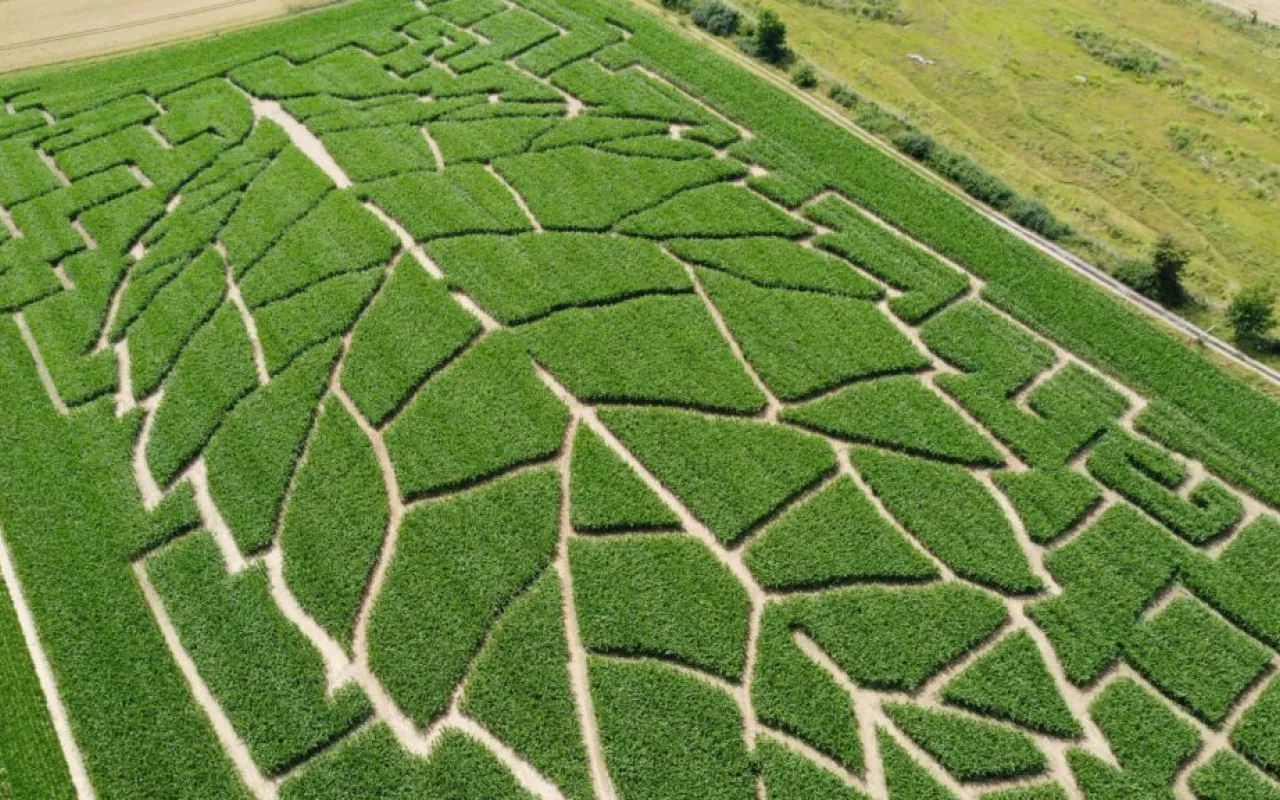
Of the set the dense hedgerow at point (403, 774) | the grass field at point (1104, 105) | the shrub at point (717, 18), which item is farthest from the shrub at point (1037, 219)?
the dense hedgerow at point (403, 774)

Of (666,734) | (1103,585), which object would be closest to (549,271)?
(666,734)

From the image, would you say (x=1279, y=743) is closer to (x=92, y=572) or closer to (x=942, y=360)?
(x=942, y=360)

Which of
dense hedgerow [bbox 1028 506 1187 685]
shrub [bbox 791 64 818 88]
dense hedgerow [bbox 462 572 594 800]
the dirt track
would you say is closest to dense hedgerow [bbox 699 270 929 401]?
dense hedgerow [bbox 1028 506 1187 685]

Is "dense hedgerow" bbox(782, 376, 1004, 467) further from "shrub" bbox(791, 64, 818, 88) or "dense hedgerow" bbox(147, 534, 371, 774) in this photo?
"shrub" bbox(791, 64, 818, 88)

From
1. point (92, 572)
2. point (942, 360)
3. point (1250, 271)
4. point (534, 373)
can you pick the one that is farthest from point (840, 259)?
point (92, 572)

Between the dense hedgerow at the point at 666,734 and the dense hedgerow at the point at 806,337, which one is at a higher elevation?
the dense hedgerow at the point at 806,337

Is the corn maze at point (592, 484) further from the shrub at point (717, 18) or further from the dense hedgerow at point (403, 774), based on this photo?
the shrub at point (717, 18)
